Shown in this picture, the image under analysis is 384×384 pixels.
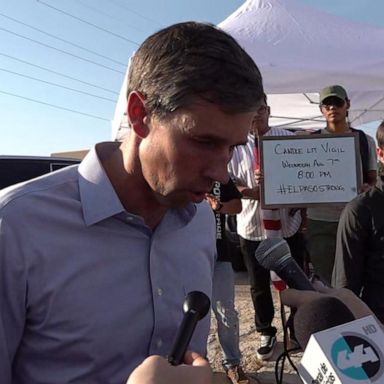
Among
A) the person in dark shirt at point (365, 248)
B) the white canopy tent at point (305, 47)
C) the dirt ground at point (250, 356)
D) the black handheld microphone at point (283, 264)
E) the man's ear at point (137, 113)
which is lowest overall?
the dirt ground at point (250, 356)

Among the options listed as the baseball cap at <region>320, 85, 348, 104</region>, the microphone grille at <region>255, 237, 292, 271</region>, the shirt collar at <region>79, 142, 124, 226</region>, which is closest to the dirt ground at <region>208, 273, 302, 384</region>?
the microphone grille at <region>255, 237, 292, 271</region>

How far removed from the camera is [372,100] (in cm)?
739

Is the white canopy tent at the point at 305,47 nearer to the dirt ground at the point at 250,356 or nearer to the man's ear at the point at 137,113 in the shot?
the dirt ground at the point at 250,356

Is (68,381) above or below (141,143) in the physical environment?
below

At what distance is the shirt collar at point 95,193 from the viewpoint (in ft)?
4.08

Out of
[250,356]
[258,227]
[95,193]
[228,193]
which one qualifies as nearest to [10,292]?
[95,193]

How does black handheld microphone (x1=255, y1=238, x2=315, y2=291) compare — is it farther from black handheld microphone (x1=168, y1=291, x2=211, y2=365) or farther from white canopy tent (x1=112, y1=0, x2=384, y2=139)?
white canopy tent (x1=112, y1=0, x2=384, y2=139)

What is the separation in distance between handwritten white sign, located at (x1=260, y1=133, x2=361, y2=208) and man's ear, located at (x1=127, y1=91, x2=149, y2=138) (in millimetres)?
2176

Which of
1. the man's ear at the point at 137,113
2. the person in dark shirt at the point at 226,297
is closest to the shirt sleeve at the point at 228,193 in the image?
the person in dark shirt at the point at 226,297

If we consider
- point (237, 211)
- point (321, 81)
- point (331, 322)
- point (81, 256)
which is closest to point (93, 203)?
point (81, 256)

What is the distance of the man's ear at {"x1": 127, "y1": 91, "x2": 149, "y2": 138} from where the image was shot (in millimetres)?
1229

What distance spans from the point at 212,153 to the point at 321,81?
12.5 ft

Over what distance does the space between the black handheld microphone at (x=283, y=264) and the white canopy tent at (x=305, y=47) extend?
11.1 ft

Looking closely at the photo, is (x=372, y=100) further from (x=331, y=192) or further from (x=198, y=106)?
(x=198, y=106)
